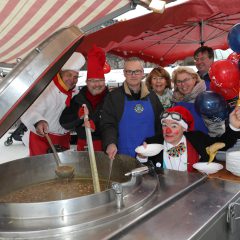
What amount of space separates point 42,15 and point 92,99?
31.4 inches

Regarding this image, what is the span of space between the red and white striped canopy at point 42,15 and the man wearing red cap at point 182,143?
2.95ft

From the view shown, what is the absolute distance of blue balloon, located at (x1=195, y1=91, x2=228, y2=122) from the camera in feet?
5.34

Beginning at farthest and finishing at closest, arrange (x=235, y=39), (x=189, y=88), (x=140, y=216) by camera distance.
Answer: (x=189, y=88), (x=235, y=39), (x=140, y=216)

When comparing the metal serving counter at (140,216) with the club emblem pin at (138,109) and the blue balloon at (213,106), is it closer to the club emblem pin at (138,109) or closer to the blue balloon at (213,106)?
the blue balloon at (213,106)

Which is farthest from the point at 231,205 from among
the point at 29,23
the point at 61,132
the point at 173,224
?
the point at 29,23

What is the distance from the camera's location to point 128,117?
6.23ft

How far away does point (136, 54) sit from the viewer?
382 centimetres

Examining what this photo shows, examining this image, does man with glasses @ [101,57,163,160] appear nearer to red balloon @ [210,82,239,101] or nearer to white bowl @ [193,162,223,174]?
red balloon @ [210,82,239,101]

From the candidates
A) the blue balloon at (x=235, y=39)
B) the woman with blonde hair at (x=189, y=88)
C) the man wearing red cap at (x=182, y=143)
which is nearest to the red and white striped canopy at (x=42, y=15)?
the woman with blonde hair at (x=189, y=88)

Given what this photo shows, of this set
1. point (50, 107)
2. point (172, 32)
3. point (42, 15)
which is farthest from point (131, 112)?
point (172, 32)

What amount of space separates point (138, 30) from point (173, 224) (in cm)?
190

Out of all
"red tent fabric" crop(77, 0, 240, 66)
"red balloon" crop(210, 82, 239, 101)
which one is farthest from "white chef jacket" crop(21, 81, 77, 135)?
"red balloon" crop(210, 82, 239, 101)

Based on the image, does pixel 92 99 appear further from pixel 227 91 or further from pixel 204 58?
pixel 204 58

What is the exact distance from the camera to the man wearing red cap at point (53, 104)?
193cm
